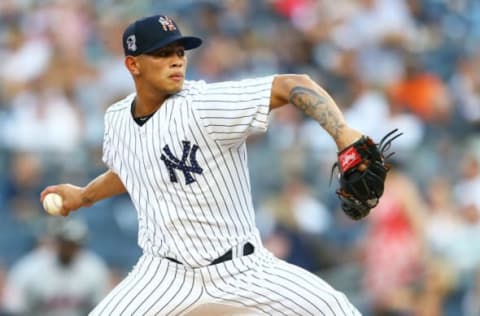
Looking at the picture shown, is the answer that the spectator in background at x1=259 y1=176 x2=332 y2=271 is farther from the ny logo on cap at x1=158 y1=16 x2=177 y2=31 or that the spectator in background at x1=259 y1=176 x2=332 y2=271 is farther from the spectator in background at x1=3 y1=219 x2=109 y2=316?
the ny logo on cap at x1=158 y1=16 x2=177 y2=31

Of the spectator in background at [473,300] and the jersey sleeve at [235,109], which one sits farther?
the spectator in background at [473,300]

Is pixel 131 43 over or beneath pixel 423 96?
beneath

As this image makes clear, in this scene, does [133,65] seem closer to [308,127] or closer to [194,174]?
[194,174]

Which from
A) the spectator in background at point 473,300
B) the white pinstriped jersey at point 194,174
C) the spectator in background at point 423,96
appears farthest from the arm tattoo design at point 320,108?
the spectator in background at point 423,96

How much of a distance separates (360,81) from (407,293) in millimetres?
2148

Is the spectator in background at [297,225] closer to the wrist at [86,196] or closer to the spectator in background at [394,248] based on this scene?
the spectator in background at [394,248]

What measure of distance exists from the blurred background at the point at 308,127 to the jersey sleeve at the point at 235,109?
358cm

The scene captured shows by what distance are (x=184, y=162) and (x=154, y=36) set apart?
0.56 metres

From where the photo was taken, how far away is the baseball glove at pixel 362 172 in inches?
161

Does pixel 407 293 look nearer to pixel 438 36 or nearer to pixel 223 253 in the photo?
pixel 438 36

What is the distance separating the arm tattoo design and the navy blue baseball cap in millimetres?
659

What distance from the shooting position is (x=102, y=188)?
5246 mm

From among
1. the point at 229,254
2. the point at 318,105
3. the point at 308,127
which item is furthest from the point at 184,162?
the point at 308,127

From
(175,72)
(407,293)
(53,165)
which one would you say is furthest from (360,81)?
(175,72)
